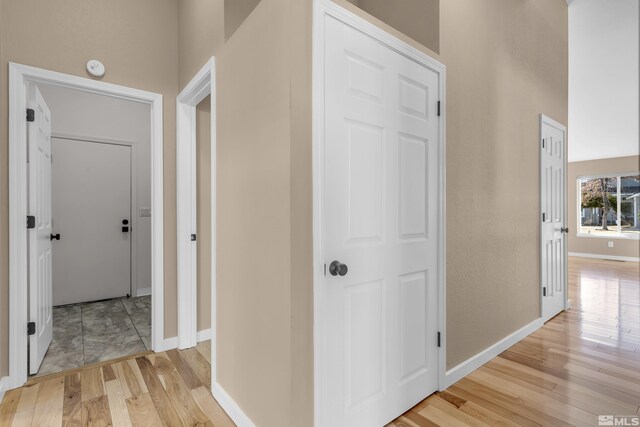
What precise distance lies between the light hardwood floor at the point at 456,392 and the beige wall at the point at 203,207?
0.36 meters

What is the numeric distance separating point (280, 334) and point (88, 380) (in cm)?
170

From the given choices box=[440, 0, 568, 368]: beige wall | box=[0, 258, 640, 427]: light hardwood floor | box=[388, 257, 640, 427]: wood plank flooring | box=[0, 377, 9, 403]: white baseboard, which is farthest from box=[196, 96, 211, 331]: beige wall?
box=[440, 0, 568, 368]: beige wall

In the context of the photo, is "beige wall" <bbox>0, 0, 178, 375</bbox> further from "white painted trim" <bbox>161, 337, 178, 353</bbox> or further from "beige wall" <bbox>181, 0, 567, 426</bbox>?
"beige wall" <bbox>181, 0, 567, 426</bbox>

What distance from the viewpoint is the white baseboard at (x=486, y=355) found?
2109mm

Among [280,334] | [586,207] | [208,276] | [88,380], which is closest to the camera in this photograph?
[280,334]

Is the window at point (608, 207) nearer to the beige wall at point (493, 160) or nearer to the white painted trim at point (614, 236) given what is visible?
the white painted trim at point (614, 236)

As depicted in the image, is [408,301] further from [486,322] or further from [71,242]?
[71,242]

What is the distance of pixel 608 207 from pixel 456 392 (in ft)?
27.4

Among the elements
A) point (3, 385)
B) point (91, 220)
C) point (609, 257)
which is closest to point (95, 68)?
point (3, 385)

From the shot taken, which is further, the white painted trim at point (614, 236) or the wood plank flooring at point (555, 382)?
the white painted trim at point (614, 236)

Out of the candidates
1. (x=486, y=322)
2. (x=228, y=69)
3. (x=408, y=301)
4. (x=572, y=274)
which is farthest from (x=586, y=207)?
(x=228, y=69)

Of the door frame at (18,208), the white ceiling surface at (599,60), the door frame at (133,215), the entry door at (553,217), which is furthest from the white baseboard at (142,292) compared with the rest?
the white ceiling surface at (599,60)

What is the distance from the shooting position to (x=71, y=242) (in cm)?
398

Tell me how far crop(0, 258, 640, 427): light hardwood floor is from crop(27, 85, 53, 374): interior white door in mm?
376
